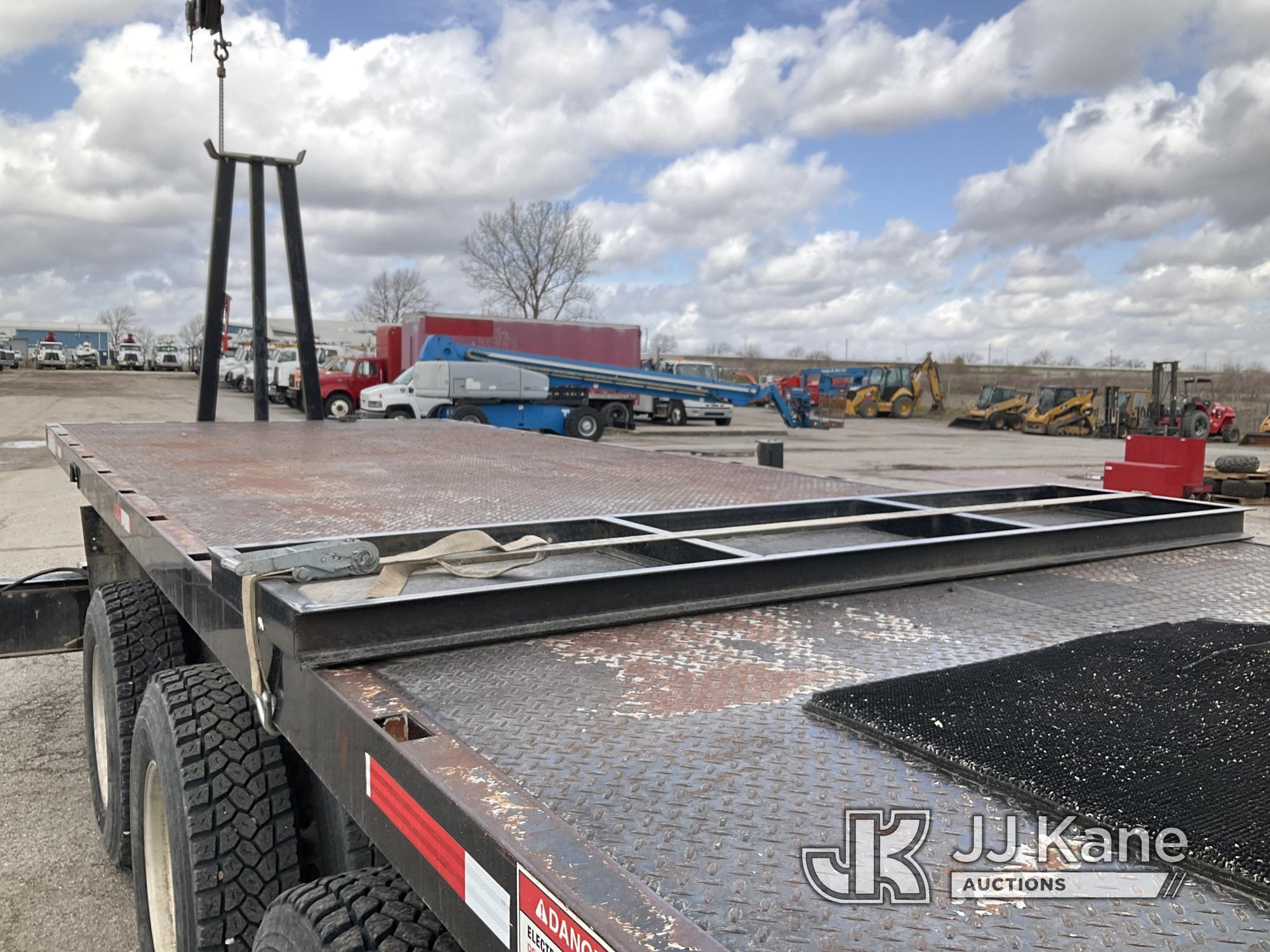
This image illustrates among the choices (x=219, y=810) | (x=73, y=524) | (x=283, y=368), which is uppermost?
(x=283, y=368)

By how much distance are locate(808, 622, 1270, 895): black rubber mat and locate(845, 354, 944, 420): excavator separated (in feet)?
122

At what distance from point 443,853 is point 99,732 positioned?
3.12 metres

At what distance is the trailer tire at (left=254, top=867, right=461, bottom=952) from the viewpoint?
147 cm

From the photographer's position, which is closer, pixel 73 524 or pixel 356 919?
pixel 356 919

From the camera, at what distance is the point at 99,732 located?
374 cm

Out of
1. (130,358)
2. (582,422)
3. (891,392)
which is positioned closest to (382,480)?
(582,422)

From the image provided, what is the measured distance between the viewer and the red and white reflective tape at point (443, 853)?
112cm

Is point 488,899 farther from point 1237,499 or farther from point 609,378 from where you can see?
point 609,378

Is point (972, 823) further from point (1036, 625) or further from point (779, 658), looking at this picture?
point (1036, 625)

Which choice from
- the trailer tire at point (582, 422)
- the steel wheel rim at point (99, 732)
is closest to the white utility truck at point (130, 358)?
the trailer tire at point (582, 422)

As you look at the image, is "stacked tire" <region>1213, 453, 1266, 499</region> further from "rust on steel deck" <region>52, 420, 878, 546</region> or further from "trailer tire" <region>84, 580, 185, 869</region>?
"trailer tire" <region>84, 580, 185, 869</region>

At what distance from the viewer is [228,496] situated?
362 cm

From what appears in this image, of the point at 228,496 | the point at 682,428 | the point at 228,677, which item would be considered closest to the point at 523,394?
the point at 682,428

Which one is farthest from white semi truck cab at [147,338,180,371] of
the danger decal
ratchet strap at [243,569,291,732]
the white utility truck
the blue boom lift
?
the danger decal
